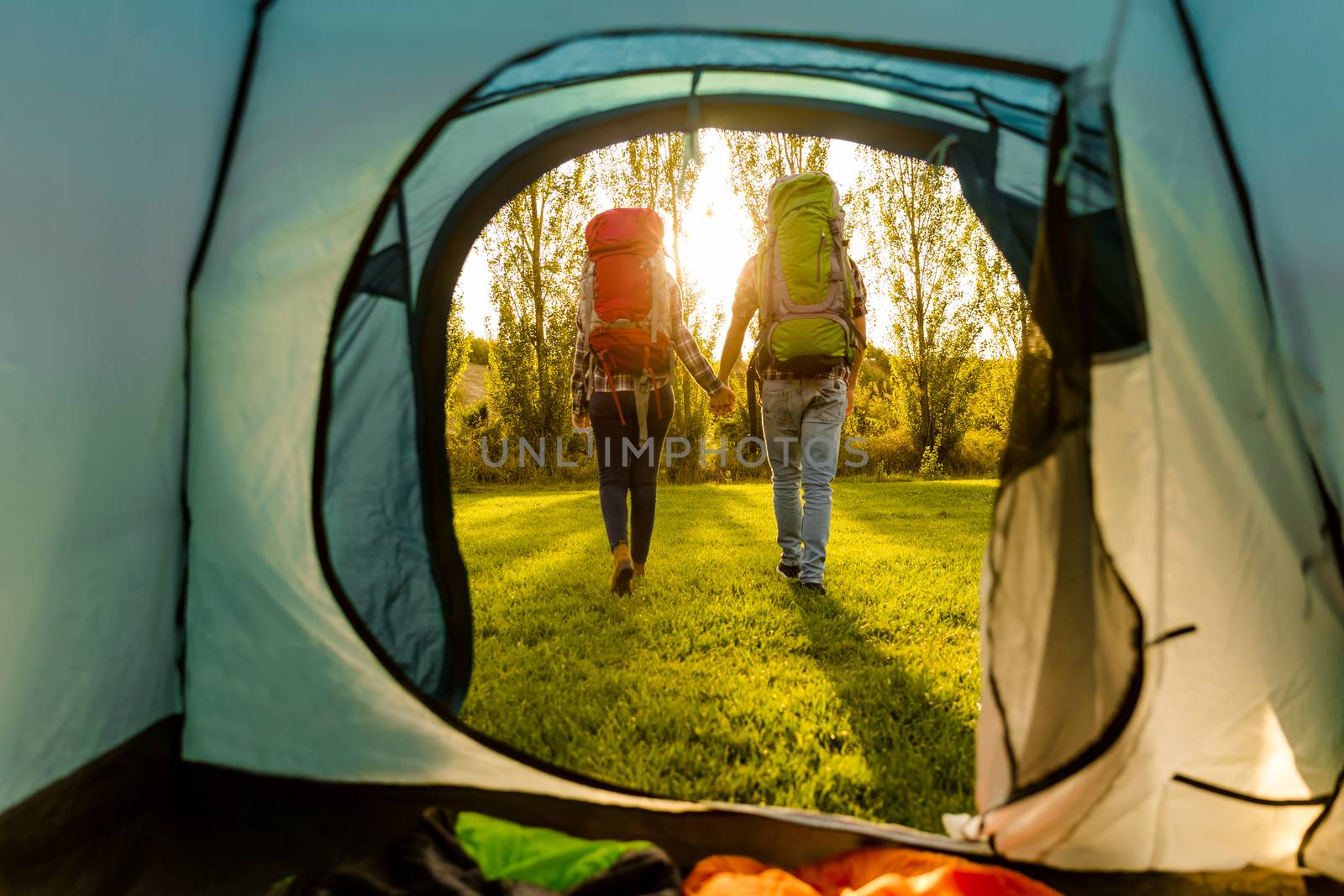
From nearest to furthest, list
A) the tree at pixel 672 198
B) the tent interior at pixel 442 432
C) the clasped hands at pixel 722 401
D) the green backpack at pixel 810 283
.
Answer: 1. the tent interior at pixel 442 432
2. the green backpack at pixel 810 283
3. the clasped hands at pixel 722 401
4. the tree at pixel 672 198

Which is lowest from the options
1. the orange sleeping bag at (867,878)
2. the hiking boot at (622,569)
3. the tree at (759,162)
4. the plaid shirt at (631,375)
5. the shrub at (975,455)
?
the orange sleeping bag at (867,878)

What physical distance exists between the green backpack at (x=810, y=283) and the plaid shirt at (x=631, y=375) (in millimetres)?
301

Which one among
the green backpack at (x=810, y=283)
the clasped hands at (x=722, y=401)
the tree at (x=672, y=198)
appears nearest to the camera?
the green backpack at (x=810, y=283)

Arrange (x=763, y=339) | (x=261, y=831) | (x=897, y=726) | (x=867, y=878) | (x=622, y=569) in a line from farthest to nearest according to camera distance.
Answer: (x=622, y=569) < (x=763, y=339) < (x=897, y=726) < (x=261, y=831) < (x=867, y=878)

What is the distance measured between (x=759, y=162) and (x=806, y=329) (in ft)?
28.0

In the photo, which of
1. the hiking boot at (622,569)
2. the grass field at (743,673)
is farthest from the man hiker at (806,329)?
the hiking boot at (622,569)

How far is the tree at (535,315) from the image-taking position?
10281 millimetres

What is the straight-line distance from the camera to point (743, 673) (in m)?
2.39

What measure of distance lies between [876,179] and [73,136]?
11.0 metres

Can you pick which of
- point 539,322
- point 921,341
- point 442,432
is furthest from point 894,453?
point 442,432

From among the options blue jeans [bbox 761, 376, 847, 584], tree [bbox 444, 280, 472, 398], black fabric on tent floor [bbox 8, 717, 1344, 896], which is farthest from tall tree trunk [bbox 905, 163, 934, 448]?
black fabric on tent floor [bbox 8, 717, 1344, 896]

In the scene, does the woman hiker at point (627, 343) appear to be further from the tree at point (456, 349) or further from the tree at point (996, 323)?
the tree at point (996, 323)

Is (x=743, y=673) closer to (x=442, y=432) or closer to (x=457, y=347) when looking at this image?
(x=442, y=432)

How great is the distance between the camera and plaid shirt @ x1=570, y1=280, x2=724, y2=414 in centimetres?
282
